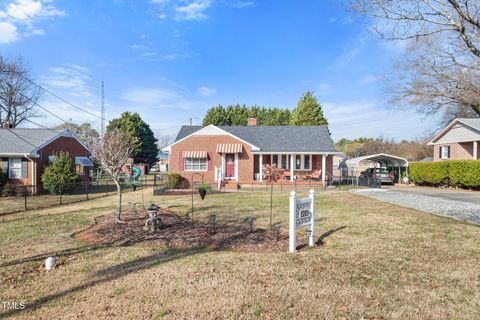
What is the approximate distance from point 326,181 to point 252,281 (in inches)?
837

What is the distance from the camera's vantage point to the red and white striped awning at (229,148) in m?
25.9

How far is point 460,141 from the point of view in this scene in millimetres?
29281

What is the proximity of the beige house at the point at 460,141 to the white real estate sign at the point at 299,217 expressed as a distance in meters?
26.6

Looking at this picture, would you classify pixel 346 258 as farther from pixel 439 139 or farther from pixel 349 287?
pixel 439 139

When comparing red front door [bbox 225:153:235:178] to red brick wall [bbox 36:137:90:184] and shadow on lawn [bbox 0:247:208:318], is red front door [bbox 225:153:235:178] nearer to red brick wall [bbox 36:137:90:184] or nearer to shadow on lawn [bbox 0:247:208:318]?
red brick wall [bbox 36:137:90:184]

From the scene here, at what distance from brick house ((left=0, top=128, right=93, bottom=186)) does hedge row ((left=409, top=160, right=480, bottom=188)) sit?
3028cm

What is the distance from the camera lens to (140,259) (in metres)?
6.16

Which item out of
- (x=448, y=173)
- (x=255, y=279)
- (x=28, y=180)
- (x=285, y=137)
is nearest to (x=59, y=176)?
(x=28, y=180)

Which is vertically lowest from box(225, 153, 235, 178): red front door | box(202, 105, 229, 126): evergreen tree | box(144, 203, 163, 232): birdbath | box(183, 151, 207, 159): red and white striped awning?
box(144, 203, 163, 232): birdbath

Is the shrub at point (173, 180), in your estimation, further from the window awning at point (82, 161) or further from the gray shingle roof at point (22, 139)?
the gray shingle roof at point (22, 139)

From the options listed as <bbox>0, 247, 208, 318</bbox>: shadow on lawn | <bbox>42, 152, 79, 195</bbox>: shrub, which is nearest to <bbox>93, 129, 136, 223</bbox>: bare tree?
<bbox>0, 247, 208, 318</bbox>: shadow on lawn

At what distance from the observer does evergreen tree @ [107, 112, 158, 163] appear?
51388 mm

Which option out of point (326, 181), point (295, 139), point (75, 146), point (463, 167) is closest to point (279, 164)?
point (295, 139)

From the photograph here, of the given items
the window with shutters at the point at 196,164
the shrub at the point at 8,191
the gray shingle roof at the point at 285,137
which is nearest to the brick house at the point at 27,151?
the shrub at the point at 8,191
